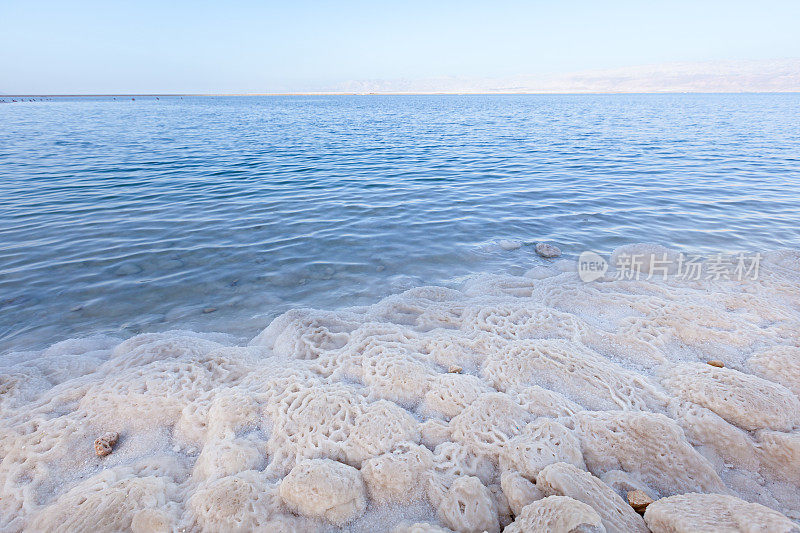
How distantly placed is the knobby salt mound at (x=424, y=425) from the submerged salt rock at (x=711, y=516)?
→ 0.01 m

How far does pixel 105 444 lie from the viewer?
2.98 meters

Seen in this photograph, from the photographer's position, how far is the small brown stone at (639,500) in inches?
90.7

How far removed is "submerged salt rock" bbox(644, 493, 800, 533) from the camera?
183cm

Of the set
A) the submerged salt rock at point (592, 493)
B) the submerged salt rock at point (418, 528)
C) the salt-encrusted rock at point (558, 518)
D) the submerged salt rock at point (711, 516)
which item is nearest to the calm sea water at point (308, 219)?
the submerged salt rock at point (418, 528)

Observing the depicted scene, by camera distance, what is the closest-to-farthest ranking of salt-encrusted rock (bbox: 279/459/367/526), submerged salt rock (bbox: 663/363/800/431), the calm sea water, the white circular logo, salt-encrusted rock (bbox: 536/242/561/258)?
1. salt-encrusted rock (bbox: 279/459/367/526)
2. submerged salt rock (bbox: 663/363/800/431)
3. the calm sea water
4. the white circular logo
5. salt-encrusted rock (bbox: 536/242/561/258)

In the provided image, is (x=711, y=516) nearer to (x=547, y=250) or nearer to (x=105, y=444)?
(x=105, y=444)

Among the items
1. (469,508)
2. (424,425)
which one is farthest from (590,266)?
(469,508)

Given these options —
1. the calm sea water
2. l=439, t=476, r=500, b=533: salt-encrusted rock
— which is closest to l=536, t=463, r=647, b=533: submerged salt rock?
l=439, t=476, r=500, b=533: salt-encrusted rock

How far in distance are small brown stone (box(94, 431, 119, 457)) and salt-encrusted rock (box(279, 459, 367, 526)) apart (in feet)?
4.99

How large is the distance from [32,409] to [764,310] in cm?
779

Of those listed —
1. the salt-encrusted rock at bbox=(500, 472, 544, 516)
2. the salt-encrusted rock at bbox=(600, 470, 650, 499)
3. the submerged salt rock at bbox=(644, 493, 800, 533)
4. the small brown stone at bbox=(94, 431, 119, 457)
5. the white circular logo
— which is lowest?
the white circular logo

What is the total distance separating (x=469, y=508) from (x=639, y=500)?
→ 1009 millimetres

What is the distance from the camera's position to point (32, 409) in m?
3.39

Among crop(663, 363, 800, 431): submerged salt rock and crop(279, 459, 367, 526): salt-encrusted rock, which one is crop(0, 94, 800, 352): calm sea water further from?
crop(663, 363, 800, 431): submerged salt rock
